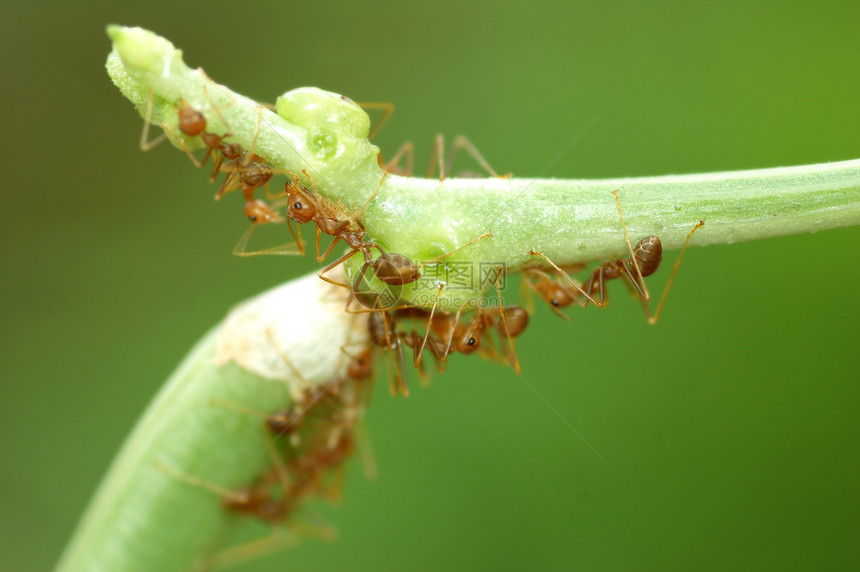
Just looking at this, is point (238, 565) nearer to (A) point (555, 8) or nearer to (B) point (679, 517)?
(B) point (679, 517)

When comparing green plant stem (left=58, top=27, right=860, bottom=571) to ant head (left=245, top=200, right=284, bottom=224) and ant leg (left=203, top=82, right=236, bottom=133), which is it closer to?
ant leg (left=203, top=82, right=236, bottom=133)

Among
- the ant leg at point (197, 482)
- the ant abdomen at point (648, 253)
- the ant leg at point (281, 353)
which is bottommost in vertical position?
the ant leg at point (197, 482)

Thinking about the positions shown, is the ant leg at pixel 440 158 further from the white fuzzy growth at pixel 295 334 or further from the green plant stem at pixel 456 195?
the white fuzzy growth at pixel 295 334

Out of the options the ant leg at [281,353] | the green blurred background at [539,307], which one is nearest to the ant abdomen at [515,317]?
the ant leg at [281,353]

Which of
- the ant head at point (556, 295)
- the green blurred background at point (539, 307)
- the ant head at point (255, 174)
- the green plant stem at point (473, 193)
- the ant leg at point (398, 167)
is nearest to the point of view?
the green plant stem at point (473, 193)

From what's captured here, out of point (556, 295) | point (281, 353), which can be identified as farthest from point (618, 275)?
point (281, 353)
